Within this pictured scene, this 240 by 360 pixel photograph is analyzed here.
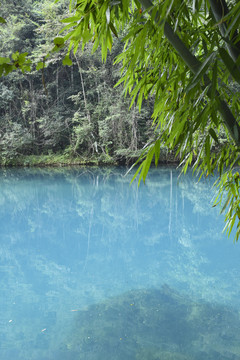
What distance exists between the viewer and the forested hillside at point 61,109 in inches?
538

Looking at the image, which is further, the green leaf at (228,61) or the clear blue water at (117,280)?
the clear blue water at (117,280)

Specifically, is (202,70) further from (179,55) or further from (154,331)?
(154,331)

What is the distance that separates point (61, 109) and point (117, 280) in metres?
11.7

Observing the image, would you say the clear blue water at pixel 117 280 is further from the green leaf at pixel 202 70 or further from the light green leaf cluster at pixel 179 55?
the green leaf at pixel 202 70

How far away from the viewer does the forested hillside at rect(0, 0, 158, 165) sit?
13656 mm

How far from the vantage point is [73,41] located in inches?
35.6

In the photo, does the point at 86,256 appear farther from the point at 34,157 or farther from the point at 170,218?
the point at 34,157

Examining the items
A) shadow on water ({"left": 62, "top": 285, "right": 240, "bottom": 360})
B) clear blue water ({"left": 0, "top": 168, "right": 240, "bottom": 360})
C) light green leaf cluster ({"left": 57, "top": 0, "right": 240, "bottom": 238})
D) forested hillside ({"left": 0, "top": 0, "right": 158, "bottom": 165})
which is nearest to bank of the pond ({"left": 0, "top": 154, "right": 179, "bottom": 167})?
forested hillside ({"left": 0, "top": 0, "right": 158, "bottom": 165})

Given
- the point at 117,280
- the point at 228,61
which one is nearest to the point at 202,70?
the point at 228,61

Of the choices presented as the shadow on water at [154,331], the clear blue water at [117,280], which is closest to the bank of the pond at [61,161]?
the clear blue water at [117,280]

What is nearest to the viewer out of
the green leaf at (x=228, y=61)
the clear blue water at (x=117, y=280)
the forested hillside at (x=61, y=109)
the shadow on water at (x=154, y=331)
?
the green leaf at (x=228, y=61)

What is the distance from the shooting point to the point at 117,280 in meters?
3.93

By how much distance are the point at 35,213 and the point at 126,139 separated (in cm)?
685

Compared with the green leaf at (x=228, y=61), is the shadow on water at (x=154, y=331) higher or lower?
lower
